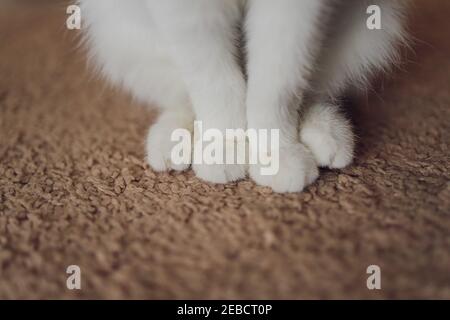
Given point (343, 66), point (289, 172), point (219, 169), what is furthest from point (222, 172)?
point (343, 66)

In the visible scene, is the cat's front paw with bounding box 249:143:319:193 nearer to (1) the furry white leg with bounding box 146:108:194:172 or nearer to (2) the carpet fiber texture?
(2) the carpet fiber texture

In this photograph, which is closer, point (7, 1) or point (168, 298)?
point (168, 298)

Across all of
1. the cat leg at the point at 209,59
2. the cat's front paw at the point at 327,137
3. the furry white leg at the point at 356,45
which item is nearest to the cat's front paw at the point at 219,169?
the cat leg at the point at 209,59

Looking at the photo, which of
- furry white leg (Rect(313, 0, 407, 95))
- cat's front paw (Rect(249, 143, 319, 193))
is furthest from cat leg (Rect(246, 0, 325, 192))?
furry white leg (Rect(313, 0, 407, 95))

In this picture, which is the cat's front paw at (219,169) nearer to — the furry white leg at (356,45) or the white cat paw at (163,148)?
the white cat paw at (163,148)

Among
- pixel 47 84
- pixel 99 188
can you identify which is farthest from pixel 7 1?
pixel 99 188

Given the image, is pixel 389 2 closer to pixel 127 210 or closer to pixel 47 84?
pixel 127 210

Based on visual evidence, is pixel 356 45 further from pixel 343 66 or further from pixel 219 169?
pixel 219 169
